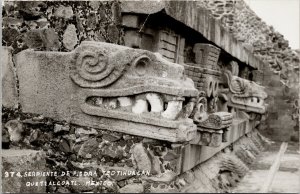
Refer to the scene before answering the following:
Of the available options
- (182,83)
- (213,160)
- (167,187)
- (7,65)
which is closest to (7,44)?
(7,65)

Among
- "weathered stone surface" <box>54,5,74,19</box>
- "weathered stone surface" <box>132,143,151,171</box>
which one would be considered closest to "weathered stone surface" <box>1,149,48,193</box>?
"weathered stone surface" <box>132,143,151,171</box>

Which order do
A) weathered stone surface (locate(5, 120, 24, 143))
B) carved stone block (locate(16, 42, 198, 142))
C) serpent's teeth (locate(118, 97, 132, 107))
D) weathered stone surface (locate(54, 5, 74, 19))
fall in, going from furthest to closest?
weathered stone surface (locate(54, 5, 74, 19)), weathered stone surface (locate(5, 120, 24, 143)), serpent's teeth (locate(118, 97, 132, 107)), carved stone block (locate(16, 42, 198, 142))

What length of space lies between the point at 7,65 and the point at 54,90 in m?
0.49

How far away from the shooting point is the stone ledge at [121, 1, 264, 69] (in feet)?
13.0

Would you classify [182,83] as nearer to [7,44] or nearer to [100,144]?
[100,144]

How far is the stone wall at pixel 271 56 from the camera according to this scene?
11.2m

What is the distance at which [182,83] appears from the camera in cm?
345

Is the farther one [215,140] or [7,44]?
[215,140]

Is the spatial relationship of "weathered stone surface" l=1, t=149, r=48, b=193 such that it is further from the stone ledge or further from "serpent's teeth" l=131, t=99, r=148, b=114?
the stone ledge

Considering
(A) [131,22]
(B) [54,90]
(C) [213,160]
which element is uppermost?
(A) [131,22]

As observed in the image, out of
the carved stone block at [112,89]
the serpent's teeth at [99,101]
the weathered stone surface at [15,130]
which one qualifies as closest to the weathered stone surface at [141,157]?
the carved stone block at [112,89]

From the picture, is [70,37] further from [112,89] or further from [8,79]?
[112,89]

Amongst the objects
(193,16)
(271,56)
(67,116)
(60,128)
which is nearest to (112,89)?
(67,116)

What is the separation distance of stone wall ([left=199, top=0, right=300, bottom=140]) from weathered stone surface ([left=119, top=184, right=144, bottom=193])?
8219 mm
